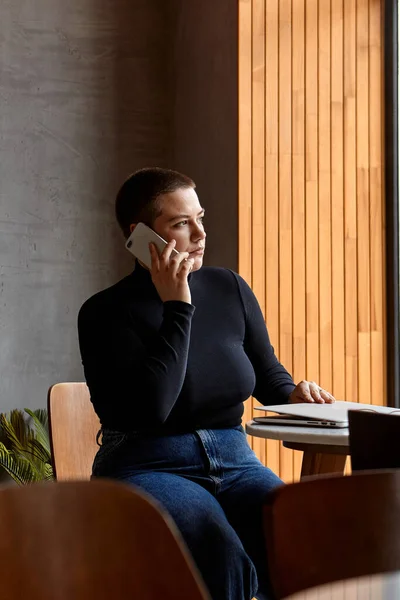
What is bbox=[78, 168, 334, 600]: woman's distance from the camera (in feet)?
6.88

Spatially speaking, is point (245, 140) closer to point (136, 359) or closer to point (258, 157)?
point (258, 157)

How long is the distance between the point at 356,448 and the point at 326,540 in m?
0.59

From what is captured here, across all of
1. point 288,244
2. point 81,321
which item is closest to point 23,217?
point 288,244

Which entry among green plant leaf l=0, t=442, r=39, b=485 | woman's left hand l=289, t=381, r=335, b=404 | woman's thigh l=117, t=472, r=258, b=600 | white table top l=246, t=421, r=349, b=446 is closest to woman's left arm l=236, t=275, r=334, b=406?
woman's left hand l=289, t=381, r=335, b=404

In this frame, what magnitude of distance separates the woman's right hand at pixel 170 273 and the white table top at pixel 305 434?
42 centimetres

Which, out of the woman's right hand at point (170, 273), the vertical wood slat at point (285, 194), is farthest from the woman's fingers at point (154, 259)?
the vertical wood slat at point (285, 194)

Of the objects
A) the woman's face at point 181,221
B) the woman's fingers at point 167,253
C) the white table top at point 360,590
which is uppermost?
the woman's face at point 181,221

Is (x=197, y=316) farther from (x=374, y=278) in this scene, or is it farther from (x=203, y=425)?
(x=374, y=278)

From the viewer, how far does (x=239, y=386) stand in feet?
7.89

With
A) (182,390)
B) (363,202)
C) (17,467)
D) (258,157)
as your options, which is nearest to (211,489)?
(182,390)

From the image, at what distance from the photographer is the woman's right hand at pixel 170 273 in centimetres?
241

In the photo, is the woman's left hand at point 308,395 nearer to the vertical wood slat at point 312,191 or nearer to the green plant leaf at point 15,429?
the vertical wood slat at point 312,191

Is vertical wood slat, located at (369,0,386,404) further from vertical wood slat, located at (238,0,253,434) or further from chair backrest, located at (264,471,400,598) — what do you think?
chair backrest, located at (264,471,400,598)

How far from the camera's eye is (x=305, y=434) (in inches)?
84.9
